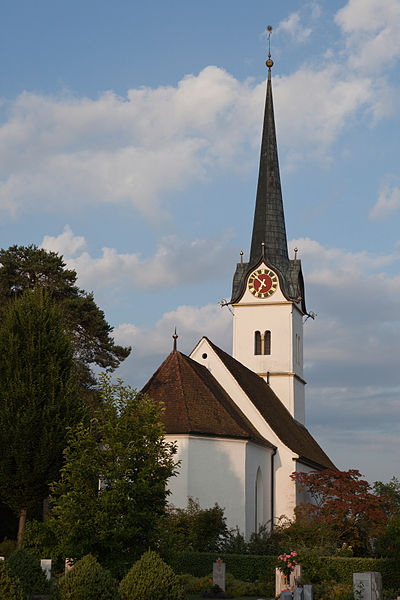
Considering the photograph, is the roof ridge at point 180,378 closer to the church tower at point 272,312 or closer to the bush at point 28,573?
the church tower at point 272,312

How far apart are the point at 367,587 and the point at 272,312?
2615 centimetres

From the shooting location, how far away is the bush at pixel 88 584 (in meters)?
15.5

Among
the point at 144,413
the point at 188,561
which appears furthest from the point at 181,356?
the point at 144,413

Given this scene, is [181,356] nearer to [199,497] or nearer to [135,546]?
[199,497]

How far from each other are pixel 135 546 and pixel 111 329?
21499 mm

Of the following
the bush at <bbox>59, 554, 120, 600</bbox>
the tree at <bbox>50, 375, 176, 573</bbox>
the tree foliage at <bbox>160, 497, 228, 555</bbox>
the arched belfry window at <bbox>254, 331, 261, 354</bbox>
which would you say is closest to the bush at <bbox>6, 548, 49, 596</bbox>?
the bush at <bbox>59, 554, 120, 600</bbox>

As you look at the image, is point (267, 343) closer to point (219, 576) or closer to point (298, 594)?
point (219, 576)

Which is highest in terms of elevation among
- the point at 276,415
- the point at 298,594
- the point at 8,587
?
the point at 276,415

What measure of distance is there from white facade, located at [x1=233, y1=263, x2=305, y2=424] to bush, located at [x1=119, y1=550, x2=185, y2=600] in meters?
28.0

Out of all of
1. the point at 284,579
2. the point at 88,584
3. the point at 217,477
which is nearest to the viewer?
the point at 88,584

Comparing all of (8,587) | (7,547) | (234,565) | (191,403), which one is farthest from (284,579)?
(7,547)

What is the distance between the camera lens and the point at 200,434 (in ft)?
98.6

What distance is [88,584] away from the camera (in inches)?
612

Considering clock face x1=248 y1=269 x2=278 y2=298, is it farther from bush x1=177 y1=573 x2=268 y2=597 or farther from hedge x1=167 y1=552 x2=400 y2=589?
bush x1=177 y1=573 x2=268 y2=597
